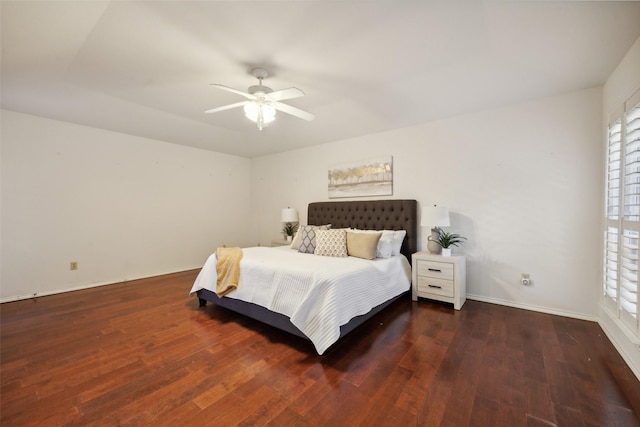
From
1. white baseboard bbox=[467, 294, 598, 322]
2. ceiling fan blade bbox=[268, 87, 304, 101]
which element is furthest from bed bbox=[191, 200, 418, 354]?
ceiling fan blade bbox=[268, 87, 304, 101]

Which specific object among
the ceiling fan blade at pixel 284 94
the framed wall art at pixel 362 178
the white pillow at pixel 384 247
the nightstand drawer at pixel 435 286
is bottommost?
the nightstand drawer at pixel 435 286

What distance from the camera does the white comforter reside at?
2008 mm

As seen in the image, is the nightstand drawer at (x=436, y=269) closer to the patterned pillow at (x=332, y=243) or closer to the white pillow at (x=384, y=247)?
the white pillow at (x=384, y=247)

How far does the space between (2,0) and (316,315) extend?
283 cm

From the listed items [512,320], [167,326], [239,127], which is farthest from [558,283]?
[239,127]

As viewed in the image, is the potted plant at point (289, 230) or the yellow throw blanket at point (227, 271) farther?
the potted plant at point (289, 230)

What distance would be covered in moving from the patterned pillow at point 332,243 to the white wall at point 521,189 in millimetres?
1204

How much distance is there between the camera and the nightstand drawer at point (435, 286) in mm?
2941

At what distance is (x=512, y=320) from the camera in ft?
8.54

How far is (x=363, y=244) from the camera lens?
10.0 ft

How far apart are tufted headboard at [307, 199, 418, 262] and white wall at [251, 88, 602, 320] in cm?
24

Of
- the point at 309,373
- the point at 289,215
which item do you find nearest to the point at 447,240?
the point at 309,373

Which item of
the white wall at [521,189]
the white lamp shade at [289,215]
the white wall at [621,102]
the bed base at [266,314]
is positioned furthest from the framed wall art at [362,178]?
the white wall at [621,102]

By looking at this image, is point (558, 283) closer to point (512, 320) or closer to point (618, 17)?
point (512, 320)
